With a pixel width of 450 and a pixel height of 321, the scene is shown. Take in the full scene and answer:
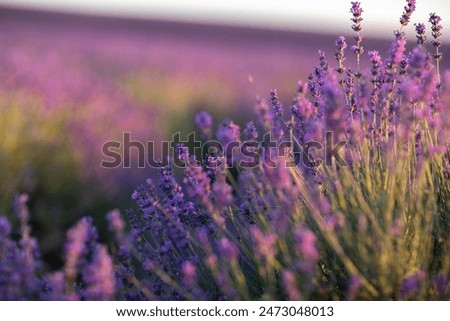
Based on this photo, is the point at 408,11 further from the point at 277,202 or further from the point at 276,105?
the point at 277,202

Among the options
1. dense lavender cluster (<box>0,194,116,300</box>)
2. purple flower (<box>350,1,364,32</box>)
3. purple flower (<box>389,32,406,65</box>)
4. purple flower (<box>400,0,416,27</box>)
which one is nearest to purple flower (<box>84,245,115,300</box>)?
dense lavender cluster (<box>0,194,116,300</box>)

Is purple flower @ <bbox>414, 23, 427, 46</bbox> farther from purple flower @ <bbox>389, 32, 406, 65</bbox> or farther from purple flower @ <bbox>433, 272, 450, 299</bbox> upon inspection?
purple flower @ <bbox>433, 272, 450, 299</bbox>

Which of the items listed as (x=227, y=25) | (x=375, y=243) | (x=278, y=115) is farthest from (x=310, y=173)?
(x=227, y=25)

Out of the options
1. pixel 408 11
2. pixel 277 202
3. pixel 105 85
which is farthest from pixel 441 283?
pixel 105 85

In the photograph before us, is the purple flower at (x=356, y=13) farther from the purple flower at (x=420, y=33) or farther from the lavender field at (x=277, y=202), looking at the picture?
the purple flower at (x=420, y=33)

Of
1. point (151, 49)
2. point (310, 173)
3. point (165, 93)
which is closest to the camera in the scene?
point (310, 173)

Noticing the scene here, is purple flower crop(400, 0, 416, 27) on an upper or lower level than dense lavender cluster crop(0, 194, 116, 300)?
upper

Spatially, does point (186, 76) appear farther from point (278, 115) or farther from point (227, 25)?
point (278, 115)

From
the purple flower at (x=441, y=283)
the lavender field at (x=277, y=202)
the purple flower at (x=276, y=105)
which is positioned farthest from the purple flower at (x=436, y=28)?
the purple flower at (x=441, y=283)

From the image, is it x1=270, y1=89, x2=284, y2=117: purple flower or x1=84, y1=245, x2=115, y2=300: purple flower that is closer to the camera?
x1=84, y1=245, x2=115, y2=300: purple flower

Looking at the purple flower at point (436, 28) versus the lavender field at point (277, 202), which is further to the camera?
the purple flower at point (436, 28)
